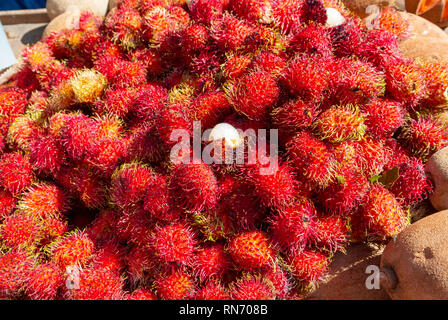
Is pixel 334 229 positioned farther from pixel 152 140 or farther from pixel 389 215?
pixel 152 140

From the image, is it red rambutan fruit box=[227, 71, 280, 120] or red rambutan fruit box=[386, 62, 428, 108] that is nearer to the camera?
red rambutan fruit box=[227, 71, 280, 120]

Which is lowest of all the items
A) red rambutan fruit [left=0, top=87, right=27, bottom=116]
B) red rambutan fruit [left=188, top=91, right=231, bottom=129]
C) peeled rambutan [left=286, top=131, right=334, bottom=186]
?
red rambutan fruit [left=0, top=87, right=27, bottom=116]

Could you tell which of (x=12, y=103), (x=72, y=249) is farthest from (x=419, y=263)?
(x=12, y=103)

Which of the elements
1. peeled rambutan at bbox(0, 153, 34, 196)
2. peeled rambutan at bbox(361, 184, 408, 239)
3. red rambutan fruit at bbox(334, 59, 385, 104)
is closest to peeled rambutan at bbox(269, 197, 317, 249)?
peeled rambutan at bbox(361, 184, 408, 239)

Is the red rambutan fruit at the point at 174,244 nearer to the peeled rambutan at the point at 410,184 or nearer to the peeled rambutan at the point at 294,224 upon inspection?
the peeled rambutan at the point at 294,224

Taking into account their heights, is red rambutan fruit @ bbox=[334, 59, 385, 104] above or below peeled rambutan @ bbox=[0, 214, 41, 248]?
above

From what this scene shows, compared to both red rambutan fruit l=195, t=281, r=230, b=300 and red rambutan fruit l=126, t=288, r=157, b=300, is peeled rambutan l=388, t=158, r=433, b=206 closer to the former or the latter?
red rambutan fruit l=195, t=281, r=230, b=300
